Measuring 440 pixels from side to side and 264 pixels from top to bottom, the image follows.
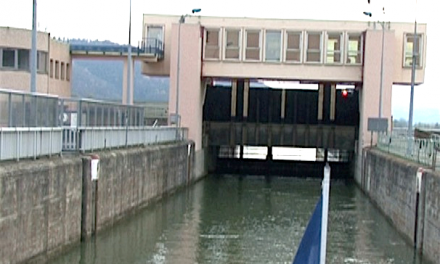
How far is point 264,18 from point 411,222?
25.1 m

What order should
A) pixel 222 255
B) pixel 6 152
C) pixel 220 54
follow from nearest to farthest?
1. pixel 6 152
2. pixel 222 255
3. pixel 220 54

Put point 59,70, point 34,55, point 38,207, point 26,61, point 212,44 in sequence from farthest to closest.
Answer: point 212,44 < point 59,70 < point 26,61 < point 34,55 < point 38,207

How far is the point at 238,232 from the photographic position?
25766 mm

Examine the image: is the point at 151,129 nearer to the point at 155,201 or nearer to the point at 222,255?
the point at 155,201

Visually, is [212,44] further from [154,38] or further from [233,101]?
[233,101]

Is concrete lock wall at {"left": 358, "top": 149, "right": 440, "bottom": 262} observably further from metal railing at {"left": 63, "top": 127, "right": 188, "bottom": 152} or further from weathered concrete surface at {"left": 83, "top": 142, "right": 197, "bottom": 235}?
metal railing at {"left": 63, "top": 127, "right": 188, "bottom": 152}

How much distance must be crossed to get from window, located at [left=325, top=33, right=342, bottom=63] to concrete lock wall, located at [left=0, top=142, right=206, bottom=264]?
54.4ft

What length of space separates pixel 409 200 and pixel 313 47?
2274 centimetres

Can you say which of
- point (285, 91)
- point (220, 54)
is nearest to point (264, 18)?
point (220, 54)

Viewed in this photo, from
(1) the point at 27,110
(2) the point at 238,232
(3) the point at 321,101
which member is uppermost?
(3) the point at 321,101

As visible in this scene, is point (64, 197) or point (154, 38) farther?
point (154, 38)

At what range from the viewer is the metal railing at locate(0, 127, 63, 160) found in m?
16.5

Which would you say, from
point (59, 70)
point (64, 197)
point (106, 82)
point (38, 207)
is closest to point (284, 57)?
point (59, 70)

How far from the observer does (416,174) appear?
23906 mm
